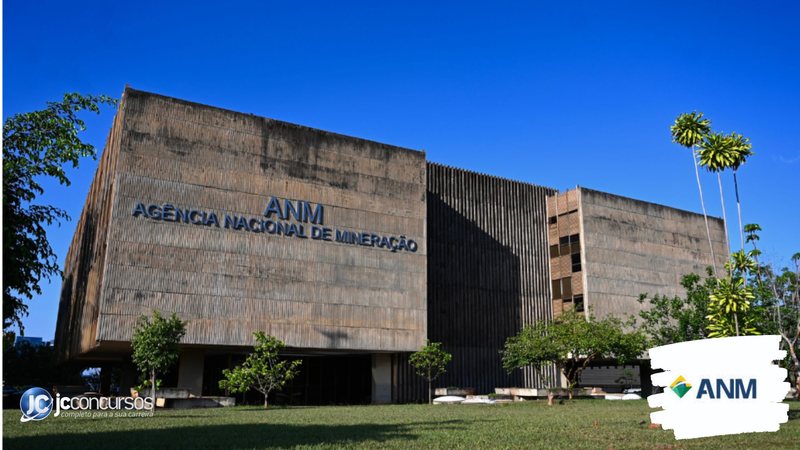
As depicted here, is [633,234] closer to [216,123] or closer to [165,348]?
[216,123]

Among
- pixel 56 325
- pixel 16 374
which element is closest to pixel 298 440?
pixel 56 325

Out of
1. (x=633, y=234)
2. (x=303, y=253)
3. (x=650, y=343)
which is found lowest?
(x=650, y=343)

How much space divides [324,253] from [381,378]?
10586 mm

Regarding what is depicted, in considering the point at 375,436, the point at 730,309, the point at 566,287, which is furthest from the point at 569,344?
the point at 375,436

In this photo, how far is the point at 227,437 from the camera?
16109 mm

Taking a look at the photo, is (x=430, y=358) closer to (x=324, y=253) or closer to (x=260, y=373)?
(x=324, y=253)

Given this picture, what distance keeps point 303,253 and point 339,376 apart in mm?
15778

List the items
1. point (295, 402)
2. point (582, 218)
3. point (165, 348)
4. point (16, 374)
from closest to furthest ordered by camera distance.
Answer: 1. point (165, 348)
2. point (295, 402)
3. point (582, 218)
4. point (16, 374)

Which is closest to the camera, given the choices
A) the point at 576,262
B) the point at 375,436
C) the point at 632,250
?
the point at 375,436

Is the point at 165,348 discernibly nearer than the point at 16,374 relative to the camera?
Yes

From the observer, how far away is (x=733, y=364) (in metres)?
12.3

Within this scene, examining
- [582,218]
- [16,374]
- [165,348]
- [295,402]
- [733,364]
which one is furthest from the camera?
[16,374]

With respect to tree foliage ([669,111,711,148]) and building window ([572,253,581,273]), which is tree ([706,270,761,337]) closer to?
tree foliage ([669,111,711,148])

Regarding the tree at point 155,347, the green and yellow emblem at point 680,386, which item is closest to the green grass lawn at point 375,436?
the green and yellow emblem at point 680,386
